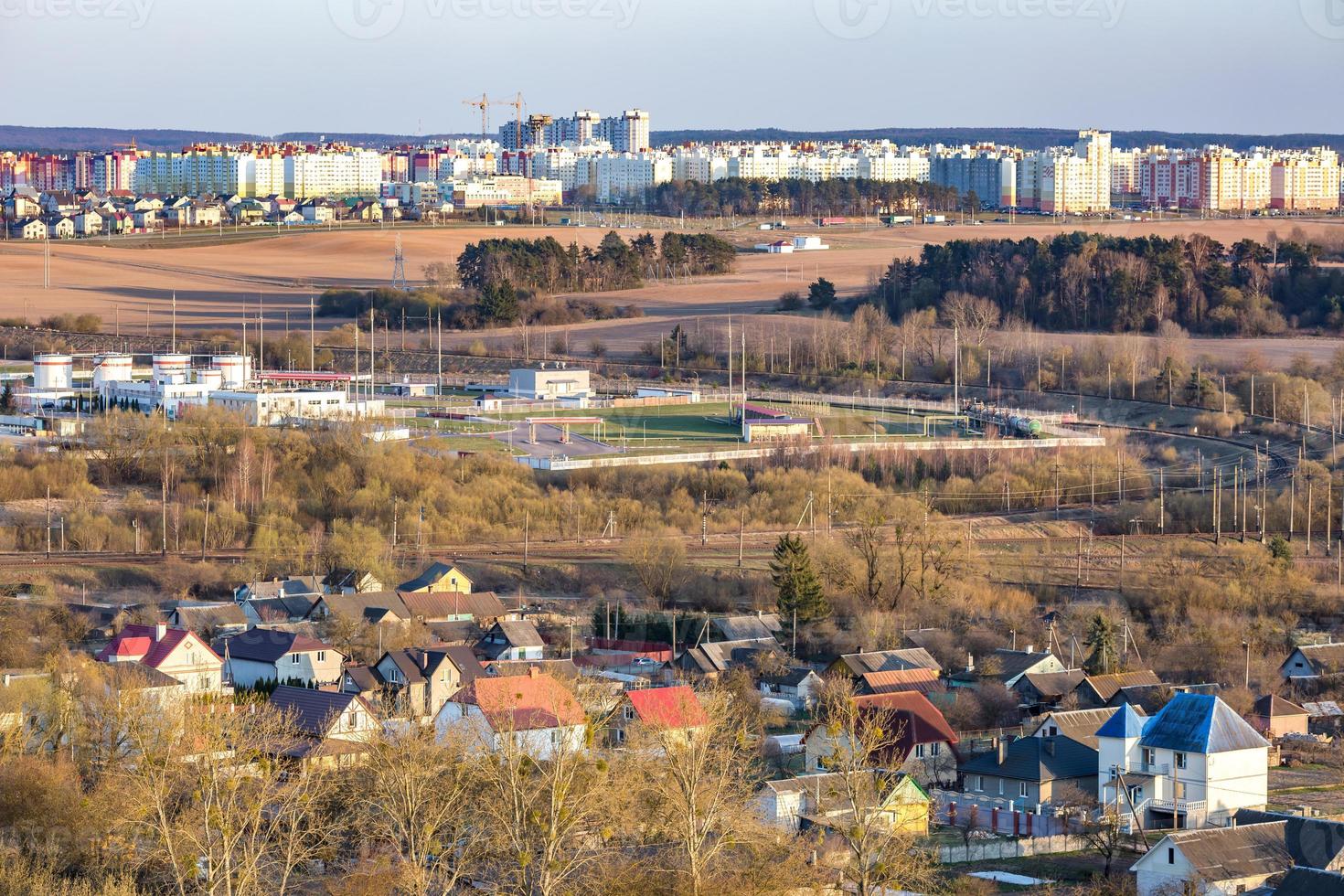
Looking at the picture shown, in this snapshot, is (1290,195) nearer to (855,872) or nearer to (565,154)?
(565,154)

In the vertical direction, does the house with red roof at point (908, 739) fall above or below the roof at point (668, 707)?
below

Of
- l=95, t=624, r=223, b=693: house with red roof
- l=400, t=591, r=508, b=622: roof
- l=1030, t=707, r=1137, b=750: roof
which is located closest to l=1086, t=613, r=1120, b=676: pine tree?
l=1030, t=707, r=1137, b=750: roof

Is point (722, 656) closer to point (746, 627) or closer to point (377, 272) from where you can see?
point (746, 627)

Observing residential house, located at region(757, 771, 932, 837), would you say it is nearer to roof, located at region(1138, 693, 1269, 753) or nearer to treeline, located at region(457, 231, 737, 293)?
roof, located at region(1138, 693, 1269, 753)

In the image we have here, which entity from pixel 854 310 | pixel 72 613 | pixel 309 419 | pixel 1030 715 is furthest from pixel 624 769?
pixel 854 310

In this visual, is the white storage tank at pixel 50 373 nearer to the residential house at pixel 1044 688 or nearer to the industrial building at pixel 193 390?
the industrial building at pixel 193 390

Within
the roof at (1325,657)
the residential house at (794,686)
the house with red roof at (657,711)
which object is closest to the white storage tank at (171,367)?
the residential house at (794,686)

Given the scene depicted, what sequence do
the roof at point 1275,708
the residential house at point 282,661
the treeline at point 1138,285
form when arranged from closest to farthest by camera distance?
the roof at point 1275,708
the residential house at point 282,661
the treeline at point 1138,285
